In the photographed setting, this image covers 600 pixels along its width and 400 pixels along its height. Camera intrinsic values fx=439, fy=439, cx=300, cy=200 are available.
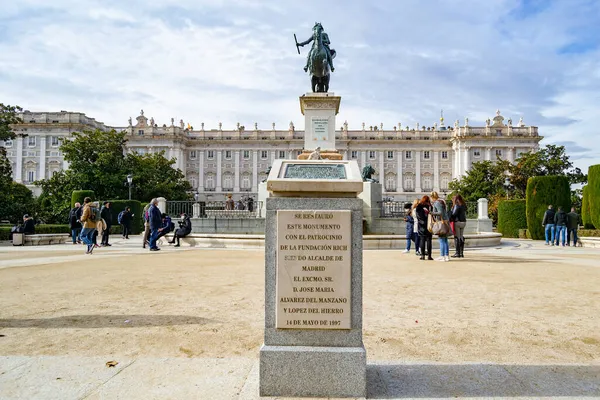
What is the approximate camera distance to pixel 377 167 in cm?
8575

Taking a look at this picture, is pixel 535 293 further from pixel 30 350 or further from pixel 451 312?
pixel 30 350

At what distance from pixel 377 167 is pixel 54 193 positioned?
2412 inches

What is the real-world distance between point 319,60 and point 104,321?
16.0 metres

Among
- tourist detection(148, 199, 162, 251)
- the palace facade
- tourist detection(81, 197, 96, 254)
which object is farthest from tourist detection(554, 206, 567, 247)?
the palace facade

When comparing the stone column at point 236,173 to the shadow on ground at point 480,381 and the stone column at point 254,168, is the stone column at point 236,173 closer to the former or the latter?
the stone column at point 254,168

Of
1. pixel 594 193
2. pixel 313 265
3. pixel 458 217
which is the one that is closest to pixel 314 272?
pixel 313 265

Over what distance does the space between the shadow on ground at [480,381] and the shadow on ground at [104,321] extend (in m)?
2.45

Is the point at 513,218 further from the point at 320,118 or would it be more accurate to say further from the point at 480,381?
the point at 480,381

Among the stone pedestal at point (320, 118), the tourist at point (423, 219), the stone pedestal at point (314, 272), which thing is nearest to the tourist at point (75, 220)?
the stone pedestal at point (320, 118)

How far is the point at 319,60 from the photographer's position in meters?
18.9

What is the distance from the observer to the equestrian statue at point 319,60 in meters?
18.9

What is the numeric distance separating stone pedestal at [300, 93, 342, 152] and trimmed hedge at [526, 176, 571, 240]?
13287 millimetres

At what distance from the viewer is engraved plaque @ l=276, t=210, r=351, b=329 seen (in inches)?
127

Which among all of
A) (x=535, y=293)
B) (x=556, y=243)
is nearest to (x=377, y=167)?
(x=556, y=243)
